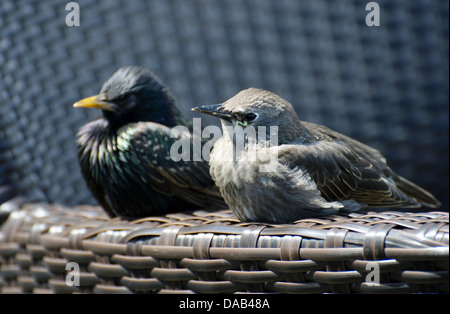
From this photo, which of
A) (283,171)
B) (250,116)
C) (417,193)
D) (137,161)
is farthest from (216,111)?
(417,193)

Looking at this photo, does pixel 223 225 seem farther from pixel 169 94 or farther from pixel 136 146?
pixel 169 94

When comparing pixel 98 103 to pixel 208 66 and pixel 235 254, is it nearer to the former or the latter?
pixel 208 66

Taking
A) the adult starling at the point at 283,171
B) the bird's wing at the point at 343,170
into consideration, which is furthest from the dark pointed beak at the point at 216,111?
the bird's wing at the point at 343,170

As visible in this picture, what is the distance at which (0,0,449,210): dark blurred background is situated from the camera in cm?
203

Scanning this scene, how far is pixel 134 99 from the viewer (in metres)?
1.63

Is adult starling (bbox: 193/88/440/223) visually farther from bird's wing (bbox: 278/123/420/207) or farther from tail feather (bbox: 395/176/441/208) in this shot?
tail feather (bbox: 395/176/441/208)

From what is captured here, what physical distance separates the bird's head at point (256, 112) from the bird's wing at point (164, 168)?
252 mm

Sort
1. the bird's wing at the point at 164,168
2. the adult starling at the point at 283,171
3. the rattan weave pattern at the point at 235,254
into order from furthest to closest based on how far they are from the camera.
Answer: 1. the bird's wing at the point at 164,168
2. the adult starling at the point at 283,171
3. the rattan weave pattern at the point at 235,254

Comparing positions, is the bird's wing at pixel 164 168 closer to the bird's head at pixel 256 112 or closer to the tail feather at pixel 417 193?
the bird's head at pixel 256 112

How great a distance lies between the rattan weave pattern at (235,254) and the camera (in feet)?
3.18

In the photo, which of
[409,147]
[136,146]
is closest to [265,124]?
[136,146]

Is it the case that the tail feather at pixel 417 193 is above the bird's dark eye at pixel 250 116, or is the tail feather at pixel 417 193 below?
below

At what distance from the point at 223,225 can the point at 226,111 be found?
0.27 m

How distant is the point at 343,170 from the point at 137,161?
0.55 m
